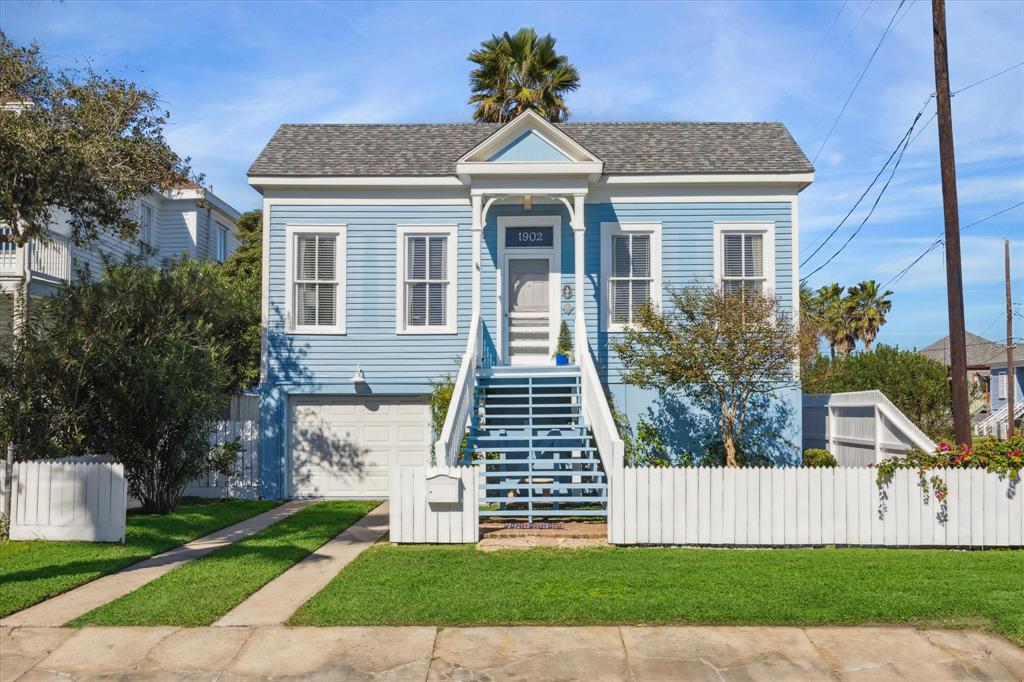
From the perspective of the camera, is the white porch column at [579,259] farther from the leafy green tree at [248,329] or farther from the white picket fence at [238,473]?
the leafy green tree at [248,329]

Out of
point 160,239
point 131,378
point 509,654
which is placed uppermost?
point 160,239

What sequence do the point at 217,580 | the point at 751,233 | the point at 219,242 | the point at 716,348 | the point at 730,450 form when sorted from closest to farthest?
the point at 217,580 → the point at 716,348 → the point at 730,450 → the point at 751,233 → the point at 219,242

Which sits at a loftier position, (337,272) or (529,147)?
(529,147)

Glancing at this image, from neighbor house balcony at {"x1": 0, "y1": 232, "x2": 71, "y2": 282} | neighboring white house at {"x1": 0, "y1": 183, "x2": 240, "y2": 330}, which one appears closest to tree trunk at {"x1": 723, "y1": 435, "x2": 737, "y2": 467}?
neighbor house balcony at {"x1": 0, "y1": 232, "x2": 71, "y2": 282}

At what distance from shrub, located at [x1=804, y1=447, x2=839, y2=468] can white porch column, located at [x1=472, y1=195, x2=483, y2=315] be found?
271 inches

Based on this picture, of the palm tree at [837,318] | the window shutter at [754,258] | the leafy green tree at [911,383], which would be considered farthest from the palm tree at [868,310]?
the window shutter at [754,258]

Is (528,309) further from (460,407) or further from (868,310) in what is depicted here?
(868,310)

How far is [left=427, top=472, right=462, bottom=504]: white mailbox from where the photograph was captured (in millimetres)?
10883

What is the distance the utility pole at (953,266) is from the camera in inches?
497

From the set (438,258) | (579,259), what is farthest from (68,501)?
(579,259)

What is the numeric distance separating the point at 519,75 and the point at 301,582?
2142 cm

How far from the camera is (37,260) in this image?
803 inches

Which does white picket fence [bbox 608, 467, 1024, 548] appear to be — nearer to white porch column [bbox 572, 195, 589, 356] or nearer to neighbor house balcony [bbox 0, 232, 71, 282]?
white porch column [bbox 572, 195, 589, 356]

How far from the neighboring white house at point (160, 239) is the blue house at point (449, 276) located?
6.87 meters
